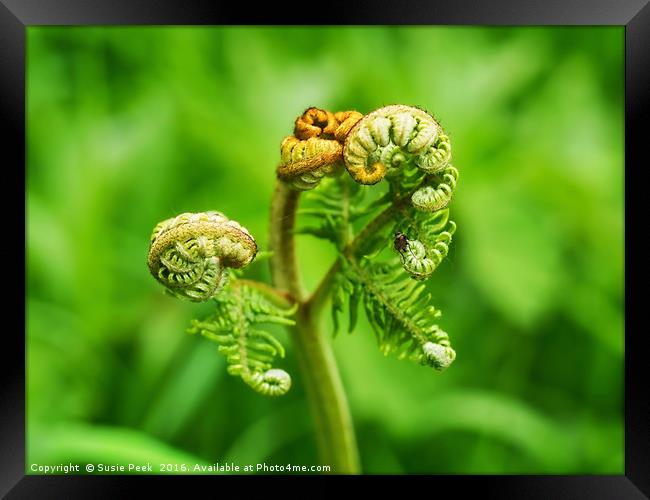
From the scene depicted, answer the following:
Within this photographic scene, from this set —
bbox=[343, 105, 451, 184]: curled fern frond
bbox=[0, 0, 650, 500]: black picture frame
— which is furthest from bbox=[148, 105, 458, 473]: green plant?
bbox=[0, 0, 650, 500]: black picture frame

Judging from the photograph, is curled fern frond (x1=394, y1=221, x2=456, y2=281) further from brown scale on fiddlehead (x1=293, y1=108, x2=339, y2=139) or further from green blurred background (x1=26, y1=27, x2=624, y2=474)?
green blurred background (x1=26, y1=27, x2=624, y2=474)

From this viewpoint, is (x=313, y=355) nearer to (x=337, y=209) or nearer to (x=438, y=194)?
(x=337, y=209)

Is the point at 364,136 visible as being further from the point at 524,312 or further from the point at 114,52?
the point at 114,52

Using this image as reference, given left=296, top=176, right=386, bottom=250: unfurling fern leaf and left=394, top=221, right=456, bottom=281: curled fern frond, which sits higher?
left=296, top=176, right=386, bottom=250: unfurling fern leaf

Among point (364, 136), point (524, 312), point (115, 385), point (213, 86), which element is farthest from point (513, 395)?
point (364, 136)

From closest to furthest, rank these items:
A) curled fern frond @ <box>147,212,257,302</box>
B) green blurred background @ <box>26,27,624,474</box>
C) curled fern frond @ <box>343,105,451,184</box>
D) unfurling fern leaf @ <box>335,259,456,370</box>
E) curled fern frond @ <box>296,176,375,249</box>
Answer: curled fern frond @ <box>343,105,451,184</box> → curled fern frond @ <box>147,212,257,302</box> → unfurling fern leaf @ <box>335,259,456,370</box> → curled fern frond @ <box>296,176,375,249</box> → green blurred background @ <box>26,27,624,474</box>

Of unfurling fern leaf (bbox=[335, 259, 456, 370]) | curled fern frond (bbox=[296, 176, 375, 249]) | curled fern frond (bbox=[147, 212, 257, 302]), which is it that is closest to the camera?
curled fern frond (bbox=[147, 212, 257, 302])

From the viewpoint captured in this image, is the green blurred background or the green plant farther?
the green blurred background

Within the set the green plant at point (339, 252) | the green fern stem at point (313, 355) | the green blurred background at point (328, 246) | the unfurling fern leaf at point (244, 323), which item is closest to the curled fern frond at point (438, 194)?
the green plant at point (339, 252)

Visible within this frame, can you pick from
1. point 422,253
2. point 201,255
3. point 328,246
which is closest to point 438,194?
point 422,253
